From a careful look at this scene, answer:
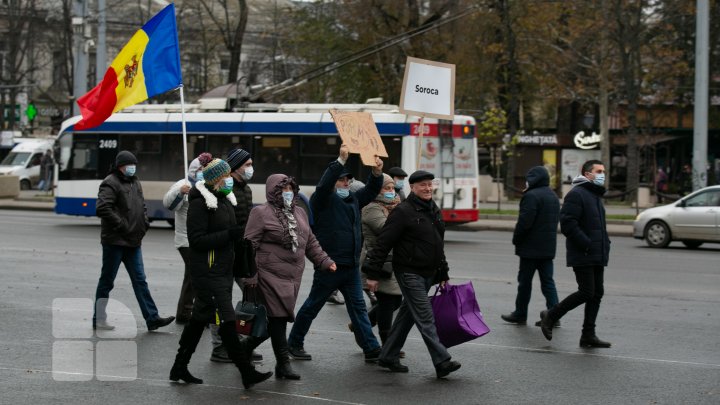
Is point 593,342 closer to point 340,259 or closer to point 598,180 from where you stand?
point 598,180

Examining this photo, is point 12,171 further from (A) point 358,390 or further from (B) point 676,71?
(A) point 358,390

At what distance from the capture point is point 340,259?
973 centimetres

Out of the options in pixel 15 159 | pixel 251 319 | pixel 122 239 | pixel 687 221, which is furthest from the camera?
pixel 15 159

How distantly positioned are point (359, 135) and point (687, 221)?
49.8ft

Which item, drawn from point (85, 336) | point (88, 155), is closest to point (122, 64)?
point (85, 336)

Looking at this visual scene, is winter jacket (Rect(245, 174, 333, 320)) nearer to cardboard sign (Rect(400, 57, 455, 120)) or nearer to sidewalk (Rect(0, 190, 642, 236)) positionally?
cardboard sign (Rect(400, 57, 455, 120))

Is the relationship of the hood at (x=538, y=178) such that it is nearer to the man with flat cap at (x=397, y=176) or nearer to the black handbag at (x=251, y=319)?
the man with flat cap at (x=397, y=176)

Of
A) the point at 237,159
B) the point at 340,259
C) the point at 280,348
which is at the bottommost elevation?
the point at 280,348

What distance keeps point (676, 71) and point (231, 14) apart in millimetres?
30694

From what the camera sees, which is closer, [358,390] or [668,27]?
[358,390]

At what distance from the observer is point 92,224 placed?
29844 mm

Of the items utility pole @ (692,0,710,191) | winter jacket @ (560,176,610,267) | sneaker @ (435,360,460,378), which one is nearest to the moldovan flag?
winter jacket @ (560,176,610,267)

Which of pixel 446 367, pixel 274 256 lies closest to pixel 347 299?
pixel 274 256

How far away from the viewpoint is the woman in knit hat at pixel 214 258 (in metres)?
8.38
